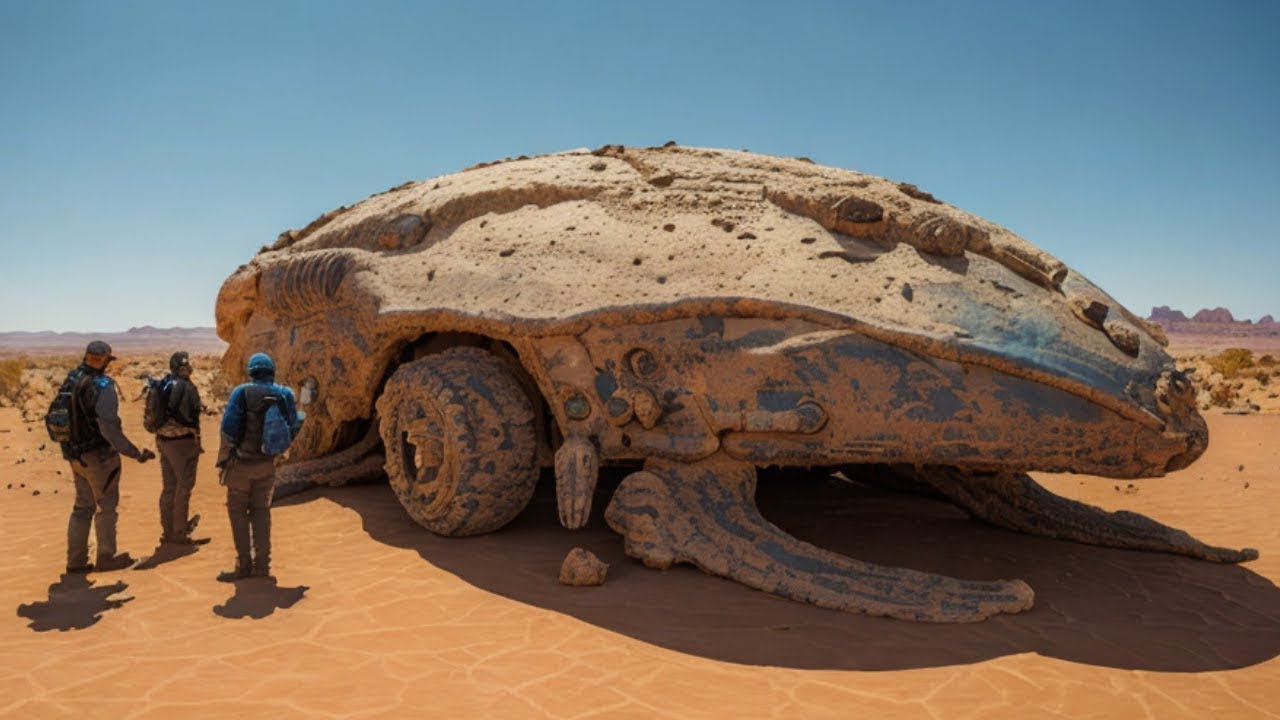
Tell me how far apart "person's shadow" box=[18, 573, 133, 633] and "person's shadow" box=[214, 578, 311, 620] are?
2.13 feet

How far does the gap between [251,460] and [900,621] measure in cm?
412

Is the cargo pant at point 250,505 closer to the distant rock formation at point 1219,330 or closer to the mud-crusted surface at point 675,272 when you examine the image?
the mud-crusted surface at point 675,272

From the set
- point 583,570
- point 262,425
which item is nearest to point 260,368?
point 262,425

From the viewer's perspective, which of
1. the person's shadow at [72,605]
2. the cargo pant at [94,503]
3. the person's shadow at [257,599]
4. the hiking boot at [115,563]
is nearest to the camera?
the person's shadow at [72,605]

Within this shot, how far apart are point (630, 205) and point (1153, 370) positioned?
12.7 ft

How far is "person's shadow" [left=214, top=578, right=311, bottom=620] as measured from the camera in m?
4.91

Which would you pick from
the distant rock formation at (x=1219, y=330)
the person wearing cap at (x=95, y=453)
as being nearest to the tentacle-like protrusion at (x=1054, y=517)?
the person wearing cap at (x=95, y=453)

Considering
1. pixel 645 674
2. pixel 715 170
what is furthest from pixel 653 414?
pixel 715 170

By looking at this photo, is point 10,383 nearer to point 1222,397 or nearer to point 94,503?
point 94,503

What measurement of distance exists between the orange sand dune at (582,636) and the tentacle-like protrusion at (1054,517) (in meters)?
0.15

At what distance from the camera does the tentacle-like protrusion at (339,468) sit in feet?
25.5

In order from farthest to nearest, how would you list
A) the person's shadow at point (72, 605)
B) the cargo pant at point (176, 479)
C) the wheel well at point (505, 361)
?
1. the wheel well at point (505, 361)
2. the cargo pant at point (176, 479)
3. the person's shadow at point (72, 605)

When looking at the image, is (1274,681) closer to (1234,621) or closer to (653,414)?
(1234,621)

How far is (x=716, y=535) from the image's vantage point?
5.37m
